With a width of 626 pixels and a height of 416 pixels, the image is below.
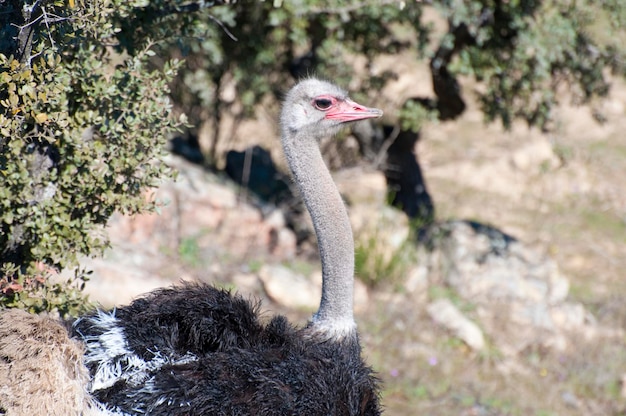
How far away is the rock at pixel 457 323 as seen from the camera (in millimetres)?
7516

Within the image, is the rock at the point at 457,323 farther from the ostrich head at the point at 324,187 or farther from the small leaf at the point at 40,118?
the small leaf at the point at 40,118

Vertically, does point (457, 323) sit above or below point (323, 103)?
below

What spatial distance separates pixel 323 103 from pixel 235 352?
4.67ft

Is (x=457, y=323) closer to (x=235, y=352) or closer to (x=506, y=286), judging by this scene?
(x=506, y=286)

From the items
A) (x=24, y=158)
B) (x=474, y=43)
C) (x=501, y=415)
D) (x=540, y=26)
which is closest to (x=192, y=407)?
(x=24, y=158)

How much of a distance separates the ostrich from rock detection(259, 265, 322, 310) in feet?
11.5

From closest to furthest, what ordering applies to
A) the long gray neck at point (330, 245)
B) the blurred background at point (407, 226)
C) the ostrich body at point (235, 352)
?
the ostrich body at point (235, 352)
the long gray neck at point (330, 245)
the blurred background at point (407, 226)

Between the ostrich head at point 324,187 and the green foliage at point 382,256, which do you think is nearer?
the ostrich head at point 324,187

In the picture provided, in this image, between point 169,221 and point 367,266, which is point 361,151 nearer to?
point 367,266

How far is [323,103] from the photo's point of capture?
4.08 meters

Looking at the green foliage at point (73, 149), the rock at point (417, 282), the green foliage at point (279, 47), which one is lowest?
the rock at point (417, 282)

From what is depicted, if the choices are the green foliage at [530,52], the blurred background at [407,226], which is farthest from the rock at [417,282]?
the green foliage at [530,52]

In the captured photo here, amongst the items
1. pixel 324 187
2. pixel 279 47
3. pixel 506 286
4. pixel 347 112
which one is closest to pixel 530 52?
pixel 506 286

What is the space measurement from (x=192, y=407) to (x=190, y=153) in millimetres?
6691
